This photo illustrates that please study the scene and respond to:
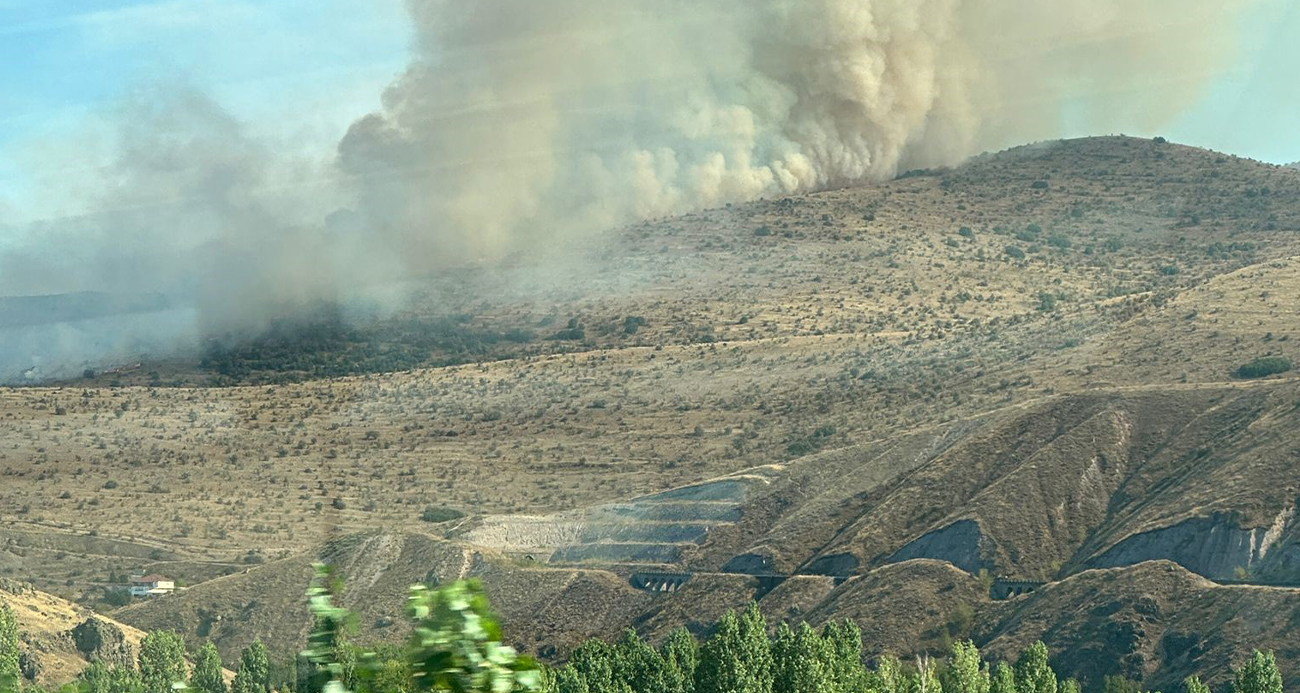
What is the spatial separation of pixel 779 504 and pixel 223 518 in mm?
33527

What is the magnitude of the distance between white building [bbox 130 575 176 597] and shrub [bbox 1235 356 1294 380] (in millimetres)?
63242

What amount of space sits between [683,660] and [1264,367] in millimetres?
49748

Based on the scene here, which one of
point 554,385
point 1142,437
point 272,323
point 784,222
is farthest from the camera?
point 784,222

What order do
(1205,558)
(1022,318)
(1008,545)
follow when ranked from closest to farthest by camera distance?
(1205,558) < (1008,545) < (1022,318)

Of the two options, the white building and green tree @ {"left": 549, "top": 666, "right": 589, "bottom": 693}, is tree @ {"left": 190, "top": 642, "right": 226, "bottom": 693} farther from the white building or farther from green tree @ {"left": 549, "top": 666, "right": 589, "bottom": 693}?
the white building

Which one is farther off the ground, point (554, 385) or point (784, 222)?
point (784, 222)

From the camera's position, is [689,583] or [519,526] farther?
[519,526]

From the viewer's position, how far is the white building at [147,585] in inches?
4023

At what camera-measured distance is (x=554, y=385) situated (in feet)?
431

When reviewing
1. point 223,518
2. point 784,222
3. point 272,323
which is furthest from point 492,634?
point 784,222

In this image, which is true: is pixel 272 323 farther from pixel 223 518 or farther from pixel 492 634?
pixel 492 634

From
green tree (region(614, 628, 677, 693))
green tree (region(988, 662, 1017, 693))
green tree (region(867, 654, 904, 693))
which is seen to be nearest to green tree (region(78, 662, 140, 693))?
green tree (region(614, 628, 677, 693))

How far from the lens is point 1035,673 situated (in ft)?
231

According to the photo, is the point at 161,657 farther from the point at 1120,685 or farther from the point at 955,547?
the point at 955,547
